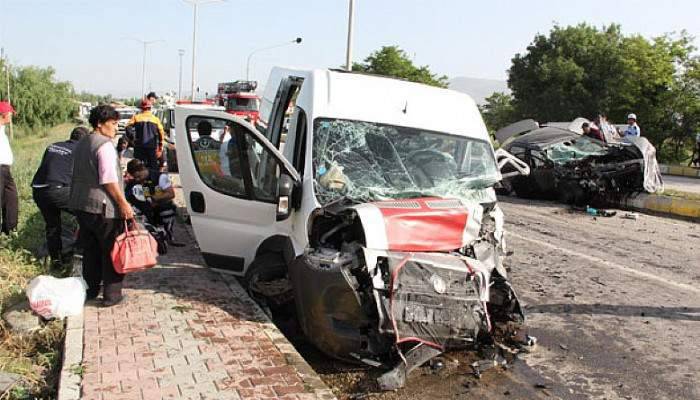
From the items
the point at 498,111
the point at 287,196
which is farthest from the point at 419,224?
the point at 498,111

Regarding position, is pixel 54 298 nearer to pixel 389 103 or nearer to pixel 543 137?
pixel 389 103

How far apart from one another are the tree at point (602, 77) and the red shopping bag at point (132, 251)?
1254 inches

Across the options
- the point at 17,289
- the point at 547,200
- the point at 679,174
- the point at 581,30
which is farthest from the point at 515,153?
the point at 581,30

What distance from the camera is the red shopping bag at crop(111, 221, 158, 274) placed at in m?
5.02

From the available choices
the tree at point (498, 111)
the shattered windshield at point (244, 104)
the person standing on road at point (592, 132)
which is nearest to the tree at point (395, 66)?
the tree at point (498, 111)

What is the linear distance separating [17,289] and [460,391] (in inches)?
163

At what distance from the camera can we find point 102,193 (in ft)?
16.6

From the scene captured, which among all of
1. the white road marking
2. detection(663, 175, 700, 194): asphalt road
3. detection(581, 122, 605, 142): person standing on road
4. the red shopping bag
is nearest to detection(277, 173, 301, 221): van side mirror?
the red shopping bag

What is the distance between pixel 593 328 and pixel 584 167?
8.37 m

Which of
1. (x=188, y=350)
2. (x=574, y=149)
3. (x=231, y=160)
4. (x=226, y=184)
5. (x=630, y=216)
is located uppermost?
(x=574, y=149)

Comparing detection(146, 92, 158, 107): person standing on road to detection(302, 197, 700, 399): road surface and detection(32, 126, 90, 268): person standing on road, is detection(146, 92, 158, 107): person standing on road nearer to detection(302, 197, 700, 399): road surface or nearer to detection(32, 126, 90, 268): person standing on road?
detection(32, 126, 90, 268): person standing on road

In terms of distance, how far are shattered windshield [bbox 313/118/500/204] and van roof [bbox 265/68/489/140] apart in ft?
0.28

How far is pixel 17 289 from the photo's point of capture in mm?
5824

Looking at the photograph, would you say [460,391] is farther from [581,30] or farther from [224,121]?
[581,30]
